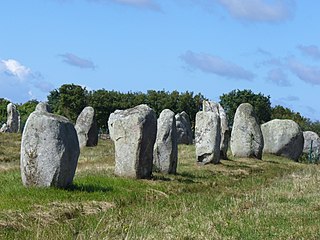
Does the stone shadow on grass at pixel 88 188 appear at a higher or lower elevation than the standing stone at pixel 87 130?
lower

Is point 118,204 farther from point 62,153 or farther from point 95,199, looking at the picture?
point 62,153

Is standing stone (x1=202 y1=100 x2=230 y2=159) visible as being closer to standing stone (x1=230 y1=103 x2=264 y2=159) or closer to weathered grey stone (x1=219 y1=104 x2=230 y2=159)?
weathered grey stone (x1=219 y1=104 x2=230 y2=159)

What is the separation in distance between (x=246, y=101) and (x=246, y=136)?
50.3 meters

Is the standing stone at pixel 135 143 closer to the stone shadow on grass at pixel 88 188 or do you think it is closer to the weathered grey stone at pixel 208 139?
the stone shadow on grass at pixel 88 188

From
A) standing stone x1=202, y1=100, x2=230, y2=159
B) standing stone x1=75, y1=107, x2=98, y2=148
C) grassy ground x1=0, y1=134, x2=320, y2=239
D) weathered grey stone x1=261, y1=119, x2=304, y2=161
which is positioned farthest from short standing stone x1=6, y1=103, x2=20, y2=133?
grassy ground x1=0, y1=134, x2=320, y2=239

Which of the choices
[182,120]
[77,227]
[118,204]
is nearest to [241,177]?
[118,204]

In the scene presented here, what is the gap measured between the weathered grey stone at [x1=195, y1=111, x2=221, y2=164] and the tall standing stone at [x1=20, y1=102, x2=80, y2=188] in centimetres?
1181

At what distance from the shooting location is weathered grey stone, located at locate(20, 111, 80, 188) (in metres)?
17.2

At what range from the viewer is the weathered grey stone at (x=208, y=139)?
28.7 metres

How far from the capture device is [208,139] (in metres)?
29.1

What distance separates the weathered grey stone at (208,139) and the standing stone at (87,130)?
12.2 m

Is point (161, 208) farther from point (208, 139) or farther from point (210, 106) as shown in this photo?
point (210, 106)

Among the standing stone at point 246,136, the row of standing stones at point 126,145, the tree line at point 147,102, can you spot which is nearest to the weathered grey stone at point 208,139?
the row of standing stones at point 126,145

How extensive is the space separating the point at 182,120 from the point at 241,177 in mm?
20555
